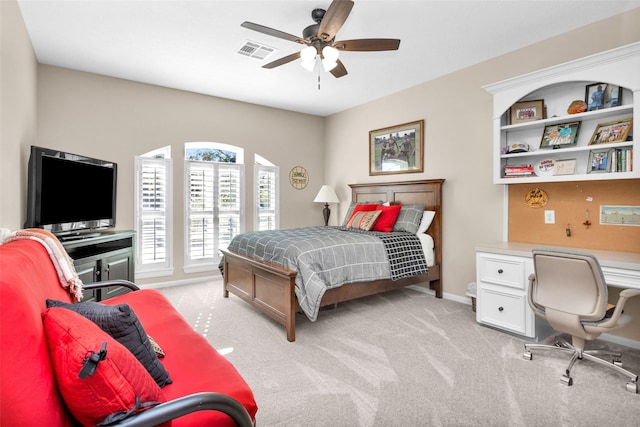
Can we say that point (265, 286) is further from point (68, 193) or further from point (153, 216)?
point (153, 216)

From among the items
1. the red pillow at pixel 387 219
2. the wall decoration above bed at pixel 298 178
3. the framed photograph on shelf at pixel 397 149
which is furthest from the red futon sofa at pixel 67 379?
the wall decoration above bed at pixel 298 178

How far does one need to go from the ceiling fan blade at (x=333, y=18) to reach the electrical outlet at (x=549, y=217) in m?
2.73

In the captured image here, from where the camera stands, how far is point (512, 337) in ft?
9.68

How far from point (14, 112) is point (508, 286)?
447 cm

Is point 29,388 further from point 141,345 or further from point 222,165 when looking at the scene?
point 222,165

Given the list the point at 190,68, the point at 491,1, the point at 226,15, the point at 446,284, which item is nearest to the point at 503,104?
the point at 491,1

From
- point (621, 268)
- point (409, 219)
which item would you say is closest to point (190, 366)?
point (621, 268)

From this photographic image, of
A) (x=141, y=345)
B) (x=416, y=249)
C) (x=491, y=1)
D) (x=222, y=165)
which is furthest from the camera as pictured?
(x=222, y=165)

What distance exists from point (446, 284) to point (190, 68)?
4214 mm

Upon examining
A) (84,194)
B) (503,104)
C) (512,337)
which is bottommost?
(512,337)

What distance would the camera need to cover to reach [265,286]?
10.8ft

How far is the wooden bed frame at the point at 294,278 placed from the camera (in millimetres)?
2973

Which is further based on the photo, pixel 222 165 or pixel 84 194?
pixel 222 165

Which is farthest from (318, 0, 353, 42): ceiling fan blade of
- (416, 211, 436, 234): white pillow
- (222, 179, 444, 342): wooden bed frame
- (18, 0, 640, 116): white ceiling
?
(416, 211, 436, 234): white pillow
